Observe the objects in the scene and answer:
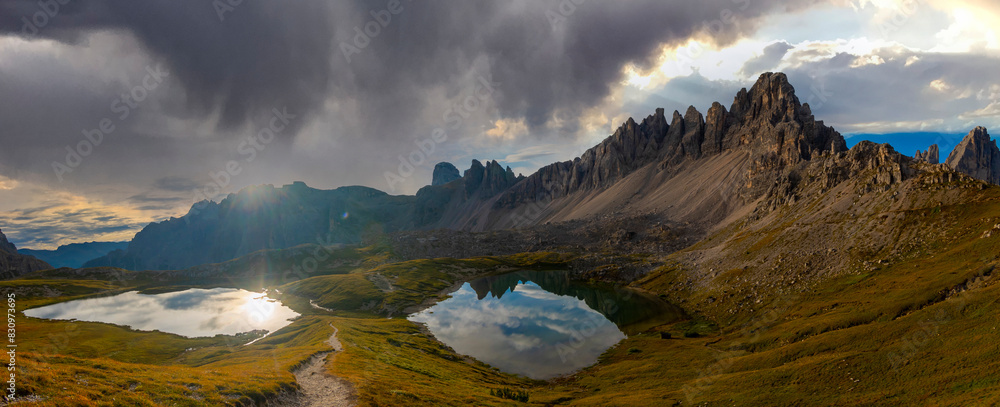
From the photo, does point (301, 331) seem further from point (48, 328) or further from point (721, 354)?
point (721, 354)

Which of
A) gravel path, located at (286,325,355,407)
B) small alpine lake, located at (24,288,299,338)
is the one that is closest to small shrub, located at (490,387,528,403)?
gravel path, located at (286,325,355,407)

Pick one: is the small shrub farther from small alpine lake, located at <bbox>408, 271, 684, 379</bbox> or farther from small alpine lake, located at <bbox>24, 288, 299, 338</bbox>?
small alpine lake, located at <bbox>24, 288, 299, 338</bbox>

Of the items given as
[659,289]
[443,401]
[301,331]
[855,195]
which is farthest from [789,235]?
[301,331]

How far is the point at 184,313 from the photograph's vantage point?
511 feet

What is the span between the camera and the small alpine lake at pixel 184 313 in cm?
12838

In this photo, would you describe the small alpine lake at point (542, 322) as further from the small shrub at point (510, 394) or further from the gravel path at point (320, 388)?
the gravel path at point (320, 388)

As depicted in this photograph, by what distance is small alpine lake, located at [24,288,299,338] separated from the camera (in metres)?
128

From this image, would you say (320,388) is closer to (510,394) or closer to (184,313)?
(510,394)

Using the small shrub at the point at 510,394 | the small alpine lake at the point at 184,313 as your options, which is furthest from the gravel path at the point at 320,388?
the small alpine lake at the point at 184,313

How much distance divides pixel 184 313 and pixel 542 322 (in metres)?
147

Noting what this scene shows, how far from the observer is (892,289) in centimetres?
7344

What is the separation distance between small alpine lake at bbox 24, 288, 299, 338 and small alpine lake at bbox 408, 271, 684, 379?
2233 inches

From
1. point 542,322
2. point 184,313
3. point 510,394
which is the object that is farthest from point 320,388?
point 184,313

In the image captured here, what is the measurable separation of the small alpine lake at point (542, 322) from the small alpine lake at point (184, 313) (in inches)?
2233
